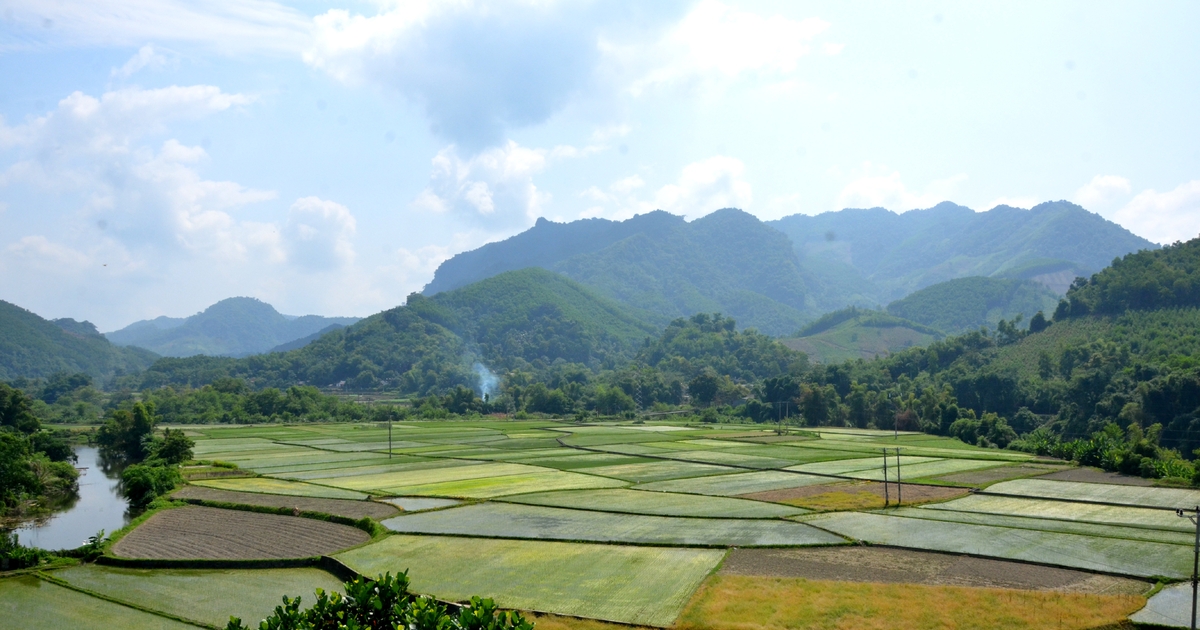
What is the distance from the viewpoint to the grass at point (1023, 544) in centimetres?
2789

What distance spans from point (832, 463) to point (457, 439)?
37132mm

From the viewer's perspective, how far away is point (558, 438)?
82.7 metres

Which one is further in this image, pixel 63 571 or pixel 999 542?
pixel 999 542

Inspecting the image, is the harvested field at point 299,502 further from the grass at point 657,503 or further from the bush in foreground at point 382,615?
the bush in foreground at point 382,615

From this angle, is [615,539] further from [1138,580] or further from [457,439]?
[457,439]

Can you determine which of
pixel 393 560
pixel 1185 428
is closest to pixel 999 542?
pixel 393 560

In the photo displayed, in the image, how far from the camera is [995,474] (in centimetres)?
5275

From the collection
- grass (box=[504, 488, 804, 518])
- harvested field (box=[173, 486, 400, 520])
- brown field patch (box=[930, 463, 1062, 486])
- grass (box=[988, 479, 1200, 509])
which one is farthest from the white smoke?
grass (box=[988, 479, 1200, 509])

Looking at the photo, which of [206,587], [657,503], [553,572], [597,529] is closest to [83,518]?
[206,587]

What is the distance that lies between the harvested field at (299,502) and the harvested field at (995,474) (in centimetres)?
3224

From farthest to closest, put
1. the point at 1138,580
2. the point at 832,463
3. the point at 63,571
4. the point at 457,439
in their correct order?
the point at 457,439 → the point at 832,463 → the point at 63,571 → the point at 1138,580

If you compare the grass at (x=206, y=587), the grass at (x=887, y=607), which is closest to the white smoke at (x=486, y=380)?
the grass at (x=206, y=587)

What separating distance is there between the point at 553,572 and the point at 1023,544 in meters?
17.6

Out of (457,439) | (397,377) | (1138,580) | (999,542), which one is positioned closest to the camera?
(1138,580)
